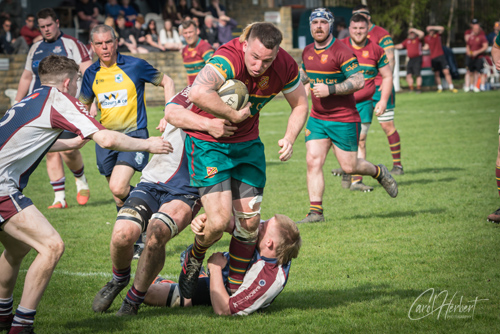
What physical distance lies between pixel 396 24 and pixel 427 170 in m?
29.5

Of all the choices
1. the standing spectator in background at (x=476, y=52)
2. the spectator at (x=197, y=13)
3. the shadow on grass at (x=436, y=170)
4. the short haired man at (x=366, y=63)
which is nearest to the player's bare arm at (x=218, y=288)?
the short haired man at (x=366, y=63)

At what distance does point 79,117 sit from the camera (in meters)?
4.51

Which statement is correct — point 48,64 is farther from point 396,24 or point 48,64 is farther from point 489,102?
point 396,24

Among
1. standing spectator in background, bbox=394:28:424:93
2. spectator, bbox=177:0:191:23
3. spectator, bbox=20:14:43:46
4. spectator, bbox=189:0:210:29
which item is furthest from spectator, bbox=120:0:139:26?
standing spectator in background, bbox=394:28:424:93

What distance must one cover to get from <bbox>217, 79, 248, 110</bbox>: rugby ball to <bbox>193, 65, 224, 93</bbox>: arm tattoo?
Result: 0.05m

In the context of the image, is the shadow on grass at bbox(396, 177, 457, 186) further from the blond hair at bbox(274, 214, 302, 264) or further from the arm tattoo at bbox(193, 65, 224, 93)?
the arm tattoo at bbox(193, 65, 224, 93)

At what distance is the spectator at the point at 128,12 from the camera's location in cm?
2606

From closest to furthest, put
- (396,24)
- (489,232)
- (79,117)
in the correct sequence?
(79,117), (489,232), (396,24)

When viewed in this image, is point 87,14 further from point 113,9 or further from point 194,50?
point 194,50

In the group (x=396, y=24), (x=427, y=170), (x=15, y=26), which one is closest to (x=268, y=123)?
(x=427, y=170)

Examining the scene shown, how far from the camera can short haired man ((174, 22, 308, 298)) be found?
187 inches

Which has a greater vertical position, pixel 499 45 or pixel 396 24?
pixel 499 45

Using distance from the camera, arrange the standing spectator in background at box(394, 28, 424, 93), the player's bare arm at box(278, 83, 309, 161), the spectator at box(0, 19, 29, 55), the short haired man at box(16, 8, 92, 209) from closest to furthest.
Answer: the player's bare arm at box(278, 83, 309, 161)
the short haired man at box(16, 8, 92, 209)
the spectator at box(0, 19, 29, 55)
the standing spectator in background at box(394, 28, 424, 93)

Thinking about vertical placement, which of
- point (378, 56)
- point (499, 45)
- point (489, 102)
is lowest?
point (489, 102)
